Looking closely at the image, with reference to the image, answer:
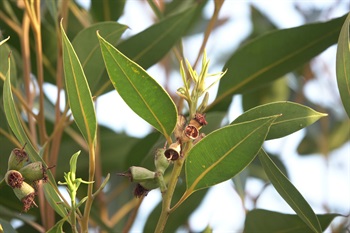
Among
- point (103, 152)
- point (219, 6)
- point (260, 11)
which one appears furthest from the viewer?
point (260, 11)

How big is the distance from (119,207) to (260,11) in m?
0.73

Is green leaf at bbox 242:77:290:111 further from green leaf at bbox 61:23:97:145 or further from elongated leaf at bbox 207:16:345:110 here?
green leaf at bbox 61:23:97:145

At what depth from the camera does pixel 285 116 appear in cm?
106

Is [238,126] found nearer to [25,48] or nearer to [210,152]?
[210,152]

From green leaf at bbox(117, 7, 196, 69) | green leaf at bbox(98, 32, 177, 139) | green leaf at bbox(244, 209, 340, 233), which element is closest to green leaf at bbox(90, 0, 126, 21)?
green leaf at bbox(117, 7, 196, 69)

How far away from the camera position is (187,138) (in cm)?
95

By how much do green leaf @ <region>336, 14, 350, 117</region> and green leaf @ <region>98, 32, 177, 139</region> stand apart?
261mm

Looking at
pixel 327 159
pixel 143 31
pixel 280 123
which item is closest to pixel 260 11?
pixel 327 159

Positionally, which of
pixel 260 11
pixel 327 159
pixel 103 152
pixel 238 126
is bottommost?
pixel 327 159

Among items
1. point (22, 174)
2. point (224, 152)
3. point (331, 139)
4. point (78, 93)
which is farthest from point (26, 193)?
point (331, 139)

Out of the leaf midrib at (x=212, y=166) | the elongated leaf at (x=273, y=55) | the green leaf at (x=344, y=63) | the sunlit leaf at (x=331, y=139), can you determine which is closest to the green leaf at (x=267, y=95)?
the sunlit leaf at (x=331, y=139)

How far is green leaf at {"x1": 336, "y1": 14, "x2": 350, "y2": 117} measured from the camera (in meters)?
1.08

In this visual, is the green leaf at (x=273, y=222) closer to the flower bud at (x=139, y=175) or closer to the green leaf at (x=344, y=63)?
the green leaf at (x=344, y=63)

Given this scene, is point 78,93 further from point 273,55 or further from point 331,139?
point 331,139
